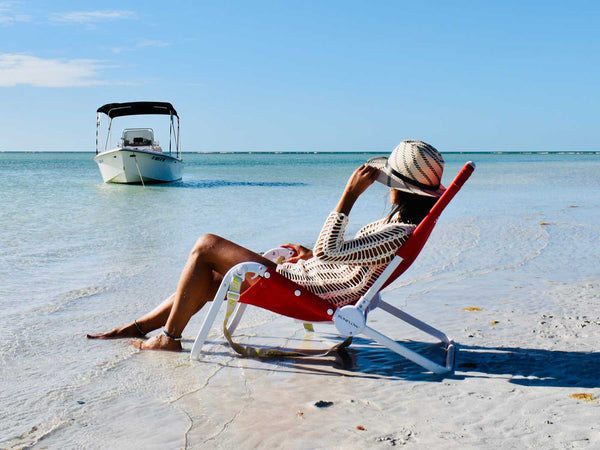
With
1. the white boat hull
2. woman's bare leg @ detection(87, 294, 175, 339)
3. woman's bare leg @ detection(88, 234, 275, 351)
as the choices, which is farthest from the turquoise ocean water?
the white boat hull

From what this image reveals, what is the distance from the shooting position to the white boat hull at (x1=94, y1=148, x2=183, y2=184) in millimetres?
25391

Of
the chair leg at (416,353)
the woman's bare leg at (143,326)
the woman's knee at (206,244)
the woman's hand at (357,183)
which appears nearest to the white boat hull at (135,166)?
the woman's bare leg at (143,326)

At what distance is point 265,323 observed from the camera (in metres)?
5.07

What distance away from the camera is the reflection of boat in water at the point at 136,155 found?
83.0 ft

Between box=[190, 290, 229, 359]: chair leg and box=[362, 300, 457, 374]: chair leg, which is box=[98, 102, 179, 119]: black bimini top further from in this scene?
box=[362, 300, 457, 374]: chair leg

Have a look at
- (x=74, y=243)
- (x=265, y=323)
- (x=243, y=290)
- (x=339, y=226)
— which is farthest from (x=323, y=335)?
(x=74, y=243)

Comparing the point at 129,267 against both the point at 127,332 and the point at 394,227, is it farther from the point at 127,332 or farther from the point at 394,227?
the point at 394,227

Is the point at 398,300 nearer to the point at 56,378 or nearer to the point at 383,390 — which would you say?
the point at 383,390

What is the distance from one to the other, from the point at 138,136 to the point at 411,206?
25.3m

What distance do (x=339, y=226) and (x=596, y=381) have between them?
1645 mm

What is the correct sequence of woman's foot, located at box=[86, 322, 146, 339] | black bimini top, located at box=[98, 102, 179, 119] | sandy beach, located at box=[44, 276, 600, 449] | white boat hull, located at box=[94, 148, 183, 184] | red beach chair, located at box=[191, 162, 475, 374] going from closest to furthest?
sandy beach, located at box=[44, 276, 600, 449] < red beach chair, located at box=[191, 162, 475, 374] < woman's foot, located at box=[86, 322, 146, 339] < black bimini top, located at box=[98, 102, 179, 119] < white boat hull, located at box=[94, 148, 183, 184]

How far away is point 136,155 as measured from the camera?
2536 cm

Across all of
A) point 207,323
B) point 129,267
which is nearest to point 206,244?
point 207,323

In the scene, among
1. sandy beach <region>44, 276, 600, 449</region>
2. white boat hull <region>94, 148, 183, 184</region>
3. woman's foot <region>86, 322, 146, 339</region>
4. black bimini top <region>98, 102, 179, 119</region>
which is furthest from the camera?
white boat hull <region>94, 148, 183, 184</region>
